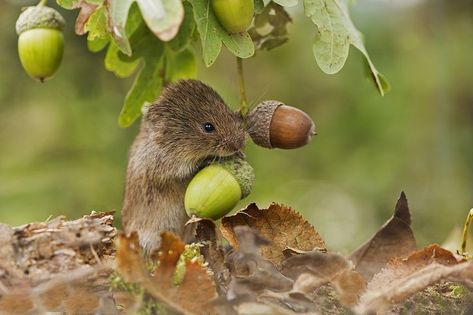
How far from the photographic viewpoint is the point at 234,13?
1545 mm

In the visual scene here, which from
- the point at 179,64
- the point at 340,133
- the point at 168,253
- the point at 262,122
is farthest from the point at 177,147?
the point at 340,133

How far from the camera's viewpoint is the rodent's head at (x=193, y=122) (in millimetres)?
1686

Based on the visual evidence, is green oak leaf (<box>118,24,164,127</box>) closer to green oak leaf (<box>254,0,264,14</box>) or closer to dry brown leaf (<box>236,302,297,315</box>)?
green oak leaf (<box>254,0,264,14</box>)

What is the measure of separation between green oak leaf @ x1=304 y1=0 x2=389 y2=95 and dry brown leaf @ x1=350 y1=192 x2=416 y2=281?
0.30 meters

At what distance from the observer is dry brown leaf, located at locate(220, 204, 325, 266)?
4.92ft

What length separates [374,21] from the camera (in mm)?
5445

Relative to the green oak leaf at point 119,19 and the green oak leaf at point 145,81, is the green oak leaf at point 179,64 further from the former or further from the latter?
the green oak leaf at point 119,19

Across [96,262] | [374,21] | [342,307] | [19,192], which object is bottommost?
[342,307]

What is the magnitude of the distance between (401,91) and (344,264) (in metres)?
4.40

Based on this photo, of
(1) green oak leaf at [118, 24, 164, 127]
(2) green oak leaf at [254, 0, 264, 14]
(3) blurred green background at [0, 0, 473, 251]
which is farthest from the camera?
(3) blurred green background at [0, 0, 473, 251]

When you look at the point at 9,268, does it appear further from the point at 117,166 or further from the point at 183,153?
the point at 117,166

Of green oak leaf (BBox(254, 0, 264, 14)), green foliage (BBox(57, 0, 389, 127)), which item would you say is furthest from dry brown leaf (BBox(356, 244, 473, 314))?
green oak leaf (BBox(254, 0, 264, 14))

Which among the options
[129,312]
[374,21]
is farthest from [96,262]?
[374,21]

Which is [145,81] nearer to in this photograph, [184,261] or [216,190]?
[216,190]
